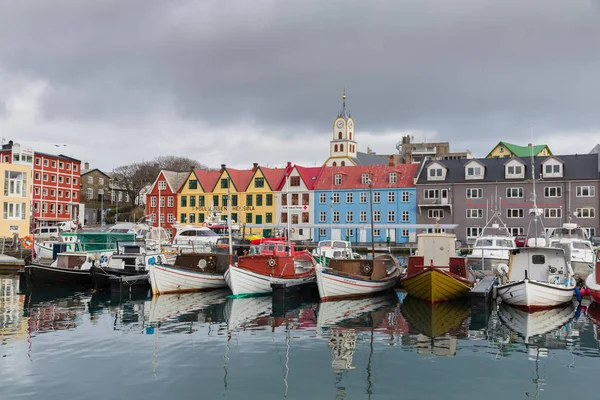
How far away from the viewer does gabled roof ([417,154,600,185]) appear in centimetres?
5838

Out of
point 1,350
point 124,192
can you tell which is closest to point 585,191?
point 1,350

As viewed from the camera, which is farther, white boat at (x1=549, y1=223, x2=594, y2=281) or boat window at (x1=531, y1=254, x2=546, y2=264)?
white boat at (x1=549, y1=223, x2=594, y2=281)

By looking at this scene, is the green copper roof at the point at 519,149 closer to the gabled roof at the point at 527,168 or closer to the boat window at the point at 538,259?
the gabled roof at the point at 527,168

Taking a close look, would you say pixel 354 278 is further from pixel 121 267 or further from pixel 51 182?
pixel 51 182

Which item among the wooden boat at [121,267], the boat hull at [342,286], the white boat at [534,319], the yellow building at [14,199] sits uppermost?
the yellow building at [14,199]

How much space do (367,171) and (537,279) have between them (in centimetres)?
4406

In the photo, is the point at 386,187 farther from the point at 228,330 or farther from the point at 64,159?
the point at 64,159

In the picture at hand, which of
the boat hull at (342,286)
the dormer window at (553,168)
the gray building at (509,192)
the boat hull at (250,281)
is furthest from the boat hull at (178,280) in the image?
the dormer window at (553,168)

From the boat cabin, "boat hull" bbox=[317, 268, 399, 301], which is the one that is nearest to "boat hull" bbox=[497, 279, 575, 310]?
the boat cabin

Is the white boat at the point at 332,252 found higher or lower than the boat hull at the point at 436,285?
higher

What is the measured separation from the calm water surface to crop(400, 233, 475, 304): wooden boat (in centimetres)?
81

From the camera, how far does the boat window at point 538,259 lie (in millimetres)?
26886

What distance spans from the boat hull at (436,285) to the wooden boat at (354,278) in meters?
2.42

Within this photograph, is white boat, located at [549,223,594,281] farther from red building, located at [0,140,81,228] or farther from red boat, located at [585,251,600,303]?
red building, located at [0,140,81,228]
